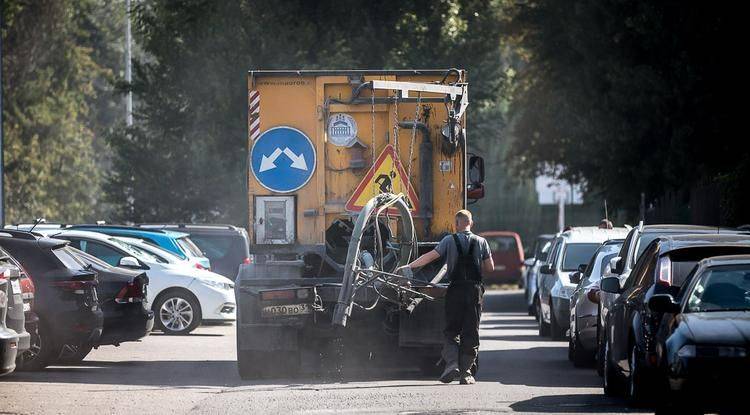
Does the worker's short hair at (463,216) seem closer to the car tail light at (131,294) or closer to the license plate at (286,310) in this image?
the license plate at (286,310)

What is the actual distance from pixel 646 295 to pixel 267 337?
15.7 ft

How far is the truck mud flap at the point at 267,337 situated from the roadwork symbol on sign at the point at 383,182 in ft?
5.76

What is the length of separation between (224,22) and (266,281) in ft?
71.1

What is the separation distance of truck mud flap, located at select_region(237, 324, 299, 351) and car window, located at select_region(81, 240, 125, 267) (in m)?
7.04

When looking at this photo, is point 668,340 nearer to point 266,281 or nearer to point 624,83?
point 266,281

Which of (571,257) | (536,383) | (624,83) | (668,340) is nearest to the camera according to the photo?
(668,340)

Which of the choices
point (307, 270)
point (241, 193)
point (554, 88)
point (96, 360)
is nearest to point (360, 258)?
point (307, 270)

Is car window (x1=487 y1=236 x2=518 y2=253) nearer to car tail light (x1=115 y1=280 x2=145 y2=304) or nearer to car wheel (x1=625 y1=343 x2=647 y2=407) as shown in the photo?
car tail light (x1=115 y1=280 x2=145 y2=304)

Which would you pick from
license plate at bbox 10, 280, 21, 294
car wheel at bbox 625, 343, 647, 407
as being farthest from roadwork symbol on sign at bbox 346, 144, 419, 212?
license plate at bbox 10, 280, 21, 294

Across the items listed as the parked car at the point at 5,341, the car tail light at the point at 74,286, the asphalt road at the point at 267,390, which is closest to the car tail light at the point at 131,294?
the asphalt road at the point at 267,390

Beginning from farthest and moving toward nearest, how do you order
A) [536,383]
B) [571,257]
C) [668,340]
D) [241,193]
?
[241,193] < [571,257] < [536,383] < [668,340]

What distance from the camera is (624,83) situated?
107ft

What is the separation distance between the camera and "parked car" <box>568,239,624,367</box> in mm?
18031

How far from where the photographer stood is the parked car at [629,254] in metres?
15.5
